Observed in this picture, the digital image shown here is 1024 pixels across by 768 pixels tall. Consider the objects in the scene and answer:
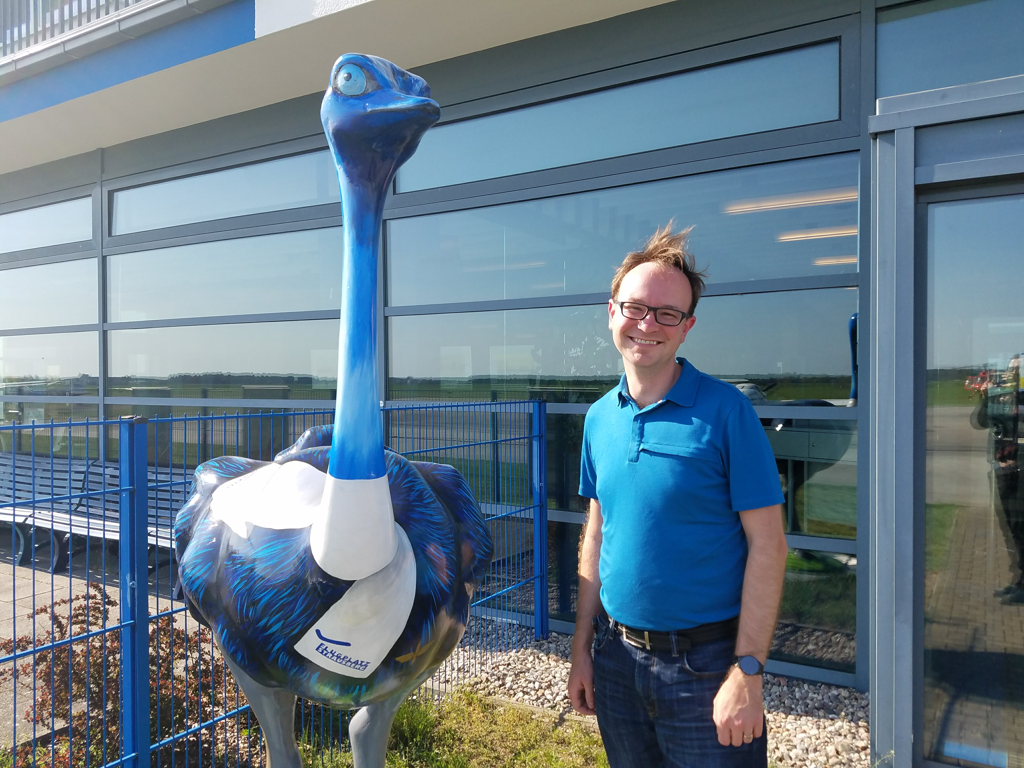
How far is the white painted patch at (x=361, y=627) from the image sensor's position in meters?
A: 1.46

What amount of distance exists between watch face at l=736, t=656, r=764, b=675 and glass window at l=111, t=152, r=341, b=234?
4541 millimetres

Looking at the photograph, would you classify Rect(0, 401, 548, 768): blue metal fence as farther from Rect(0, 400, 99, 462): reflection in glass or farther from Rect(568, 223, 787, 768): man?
Rect(568, 223, 787, 768): man

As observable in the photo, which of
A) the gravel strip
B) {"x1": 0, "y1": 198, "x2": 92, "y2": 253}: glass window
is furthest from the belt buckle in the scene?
{"x1": 0, "y1": 198, "x2": 92, "y2": 253}: glass window

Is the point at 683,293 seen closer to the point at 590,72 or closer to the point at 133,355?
the point at 590,72

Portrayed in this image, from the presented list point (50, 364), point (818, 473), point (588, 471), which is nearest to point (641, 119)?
point (818, 473)

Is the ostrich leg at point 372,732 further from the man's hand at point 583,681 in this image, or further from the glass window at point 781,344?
the glass window at point 781,344

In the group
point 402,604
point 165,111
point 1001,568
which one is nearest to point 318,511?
point 402,604

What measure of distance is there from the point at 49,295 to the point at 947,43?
7.99 m

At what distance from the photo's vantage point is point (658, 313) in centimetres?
174

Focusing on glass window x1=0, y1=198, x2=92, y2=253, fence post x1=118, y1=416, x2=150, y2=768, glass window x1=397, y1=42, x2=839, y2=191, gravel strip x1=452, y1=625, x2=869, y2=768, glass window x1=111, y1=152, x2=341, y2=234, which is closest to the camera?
fence post x1=118, y1=416, x2=150, y2=768

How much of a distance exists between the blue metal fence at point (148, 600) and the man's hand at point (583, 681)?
1.15 meters

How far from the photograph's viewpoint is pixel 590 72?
436 cm

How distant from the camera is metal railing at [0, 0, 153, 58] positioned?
5.54 meters

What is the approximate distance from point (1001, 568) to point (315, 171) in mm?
4940
